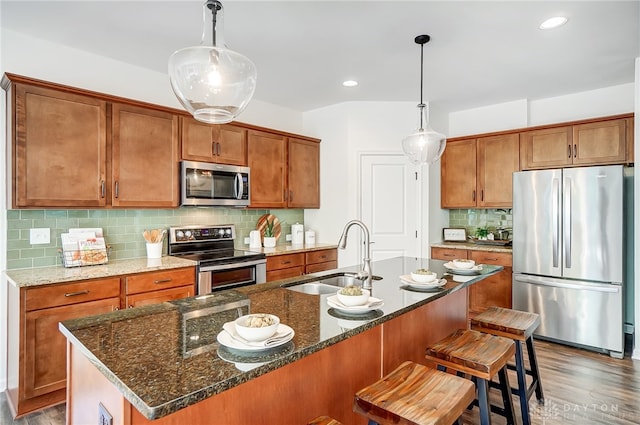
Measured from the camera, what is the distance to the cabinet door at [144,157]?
9.59 ft

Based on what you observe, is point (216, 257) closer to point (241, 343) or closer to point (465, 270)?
point (465, 270)

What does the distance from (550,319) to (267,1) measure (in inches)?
153

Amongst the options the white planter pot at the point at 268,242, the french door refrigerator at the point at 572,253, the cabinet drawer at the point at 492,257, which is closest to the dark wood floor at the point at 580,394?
the french door refrigerator at the point at 572,253

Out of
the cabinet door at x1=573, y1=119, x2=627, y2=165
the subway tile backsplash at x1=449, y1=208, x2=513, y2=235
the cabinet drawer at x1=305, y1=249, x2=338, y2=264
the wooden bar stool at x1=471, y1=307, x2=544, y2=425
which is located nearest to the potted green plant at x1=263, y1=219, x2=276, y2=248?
the cabinet drawer at x1=305, y1=249, x2=338, y2=264

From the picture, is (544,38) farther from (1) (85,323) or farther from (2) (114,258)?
(2) (114,258)

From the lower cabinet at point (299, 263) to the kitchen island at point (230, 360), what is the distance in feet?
5.30

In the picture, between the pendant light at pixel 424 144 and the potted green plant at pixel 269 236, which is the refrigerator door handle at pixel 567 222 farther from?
the potted green plant at pixel 269 236

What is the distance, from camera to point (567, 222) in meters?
3.55

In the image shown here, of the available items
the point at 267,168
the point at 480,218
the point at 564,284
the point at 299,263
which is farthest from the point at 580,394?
the point at 267,168

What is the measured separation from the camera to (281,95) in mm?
4246

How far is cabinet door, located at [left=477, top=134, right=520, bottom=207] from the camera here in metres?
4.25

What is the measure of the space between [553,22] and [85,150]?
3.59 meters

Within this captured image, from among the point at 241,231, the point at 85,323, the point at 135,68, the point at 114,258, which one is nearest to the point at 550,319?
the point at 241,231

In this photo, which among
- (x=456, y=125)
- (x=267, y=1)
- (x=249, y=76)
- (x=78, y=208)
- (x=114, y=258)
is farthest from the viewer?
(x=456, y=125)
